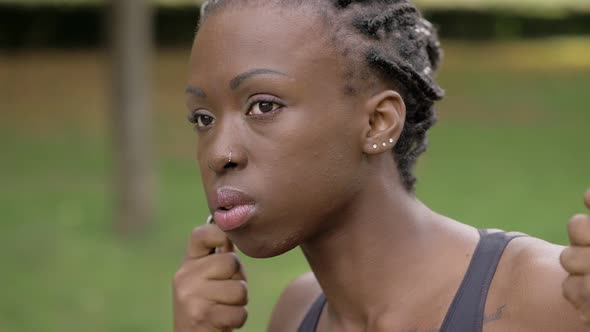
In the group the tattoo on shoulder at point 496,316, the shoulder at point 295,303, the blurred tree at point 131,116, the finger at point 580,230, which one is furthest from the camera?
the blurred tree at point 131,116

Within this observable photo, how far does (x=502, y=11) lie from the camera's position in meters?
26.7

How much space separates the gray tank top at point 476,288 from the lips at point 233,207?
623 mm

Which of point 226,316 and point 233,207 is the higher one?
point 233,207

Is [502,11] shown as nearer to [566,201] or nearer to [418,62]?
[566,201]

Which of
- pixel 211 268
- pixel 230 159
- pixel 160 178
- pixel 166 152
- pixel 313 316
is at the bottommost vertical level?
pixel 313 316

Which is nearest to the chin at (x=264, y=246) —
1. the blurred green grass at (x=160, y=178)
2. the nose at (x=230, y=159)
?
the nose at (x=230, y=159)

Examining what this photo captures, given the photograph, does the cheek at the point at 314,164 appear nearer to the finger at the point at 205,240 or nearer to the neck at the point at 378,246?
the neck at the point at 378,246

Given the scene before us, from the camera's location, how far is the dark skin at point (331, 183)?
2.80 m

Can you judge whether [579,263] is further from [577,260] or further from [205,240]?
[205,240]

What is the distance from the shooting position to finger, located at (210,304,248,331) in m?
3.18

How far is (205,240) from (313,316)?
17.2 inches

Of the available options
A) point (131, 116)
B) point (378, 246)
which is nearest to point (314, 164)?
point (378, 246)

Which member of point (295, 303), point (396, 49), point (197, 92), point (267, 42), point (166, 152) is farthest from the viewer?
point (166, 152)

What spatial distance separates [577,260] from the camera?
2.36 m
